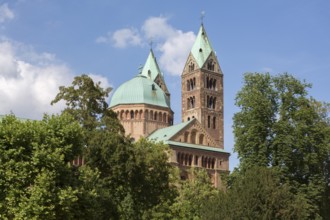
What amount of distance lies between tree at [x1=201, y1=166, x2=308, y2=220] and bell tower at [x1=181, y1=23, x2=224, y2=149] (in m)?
74.7

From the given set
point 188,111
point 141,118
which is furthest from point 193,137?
point 188,111

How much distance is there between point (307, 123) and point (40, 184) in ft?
87.2

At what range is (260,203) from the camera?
40.0 m

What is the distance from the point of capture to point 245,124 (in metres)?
51.1

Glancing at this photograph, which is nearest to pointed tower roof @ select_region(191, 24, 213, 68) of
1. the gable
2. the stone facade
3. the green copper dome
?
the gable

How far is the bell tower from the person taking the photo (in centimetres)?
11762

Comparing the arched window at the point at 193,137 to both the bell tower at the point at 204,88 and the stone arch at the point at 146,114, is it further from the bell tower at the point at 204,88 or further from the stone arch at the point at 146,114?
the bell tower at the point at 204,88

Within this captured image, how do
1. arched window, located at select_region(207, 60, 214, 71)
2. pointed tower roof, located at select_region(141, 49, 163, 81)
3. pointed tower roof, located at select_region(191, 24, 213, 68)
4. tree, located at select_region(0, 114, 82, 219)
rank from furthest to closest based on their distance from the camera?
pointed tower roof, located at select_region(141, 49, 163, 81), arched window, located at select_region(207, 60, 214, 71), pointed tower roof, located at select_region(191, 24, 213, 68), tree, located at select_region(0, 114, 82, 219)

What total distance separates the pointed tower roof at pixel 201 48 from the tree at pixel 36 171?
283 feet

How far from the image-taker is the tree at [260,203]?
130 feet

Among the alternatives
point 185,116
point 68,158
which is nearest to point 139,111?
point 185,116

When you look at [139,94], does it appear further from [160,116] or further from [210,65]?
[210,65]

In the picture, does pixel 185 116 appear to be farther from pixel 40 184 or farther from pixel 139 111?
pixel 40 184

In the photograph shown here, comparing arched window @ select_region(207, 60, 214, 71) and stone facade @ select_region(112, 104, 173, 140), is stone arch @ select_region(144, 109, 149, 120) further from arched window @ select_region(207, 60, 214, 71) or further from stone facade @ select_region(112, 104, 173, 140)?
arched window @ select_region(207, 60, 214, 71)
